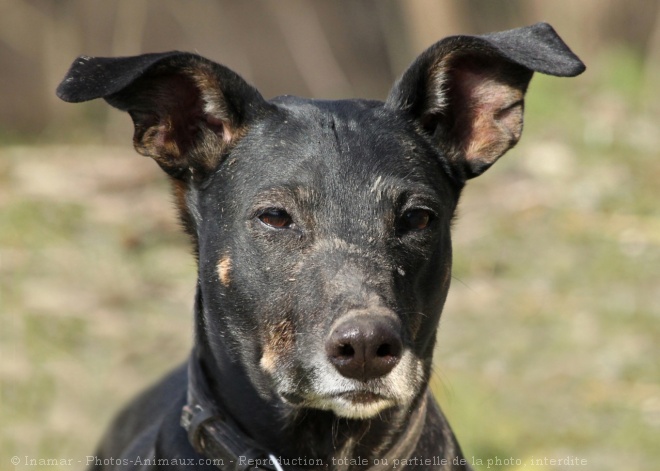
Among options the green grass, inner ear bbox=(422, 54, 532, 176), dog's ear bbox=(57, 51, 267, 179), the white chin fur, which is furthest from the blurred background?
dog's ear bbox=(57, 51, 267, 179)

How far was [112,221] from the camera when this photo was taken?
8.87 meters

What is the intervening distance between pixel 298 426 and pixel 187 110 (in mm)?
1298

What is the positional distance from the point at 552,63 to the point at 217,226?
1338 mm

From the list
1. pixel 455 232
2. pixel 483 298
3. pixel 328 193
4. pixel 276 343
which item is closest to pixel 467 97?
pixel 328 193

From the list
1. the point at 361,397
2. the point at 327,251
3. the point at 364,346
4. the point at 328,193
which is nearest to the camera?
the point at 364,346

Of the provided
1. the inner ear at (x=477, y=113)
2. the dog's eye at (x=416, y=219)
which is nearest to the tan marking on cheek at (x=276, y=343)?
the dog's eye at (x=416, y=219)

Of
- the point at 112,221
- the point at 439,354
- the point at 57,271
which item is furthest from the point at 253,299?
the point at 112,221

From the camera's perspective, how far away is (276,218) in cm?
384

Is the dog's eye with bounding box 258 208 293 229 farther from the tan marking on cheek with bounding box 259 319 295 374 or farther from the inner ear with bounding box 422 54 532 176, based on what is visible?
the inner ear with bounding box 422 54 532 176

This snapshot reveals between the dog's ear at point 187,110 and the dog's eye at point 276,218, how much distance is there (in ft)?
1.36

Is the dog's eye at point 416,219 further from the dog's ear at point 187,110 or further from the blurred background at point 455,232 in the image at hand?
the blurred background at point 455,232

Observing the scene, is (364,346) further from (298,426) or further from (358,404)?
(298,426)

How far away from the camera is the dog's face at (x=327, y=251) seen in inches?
138

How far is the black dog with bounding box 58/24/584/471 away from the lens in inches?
141
